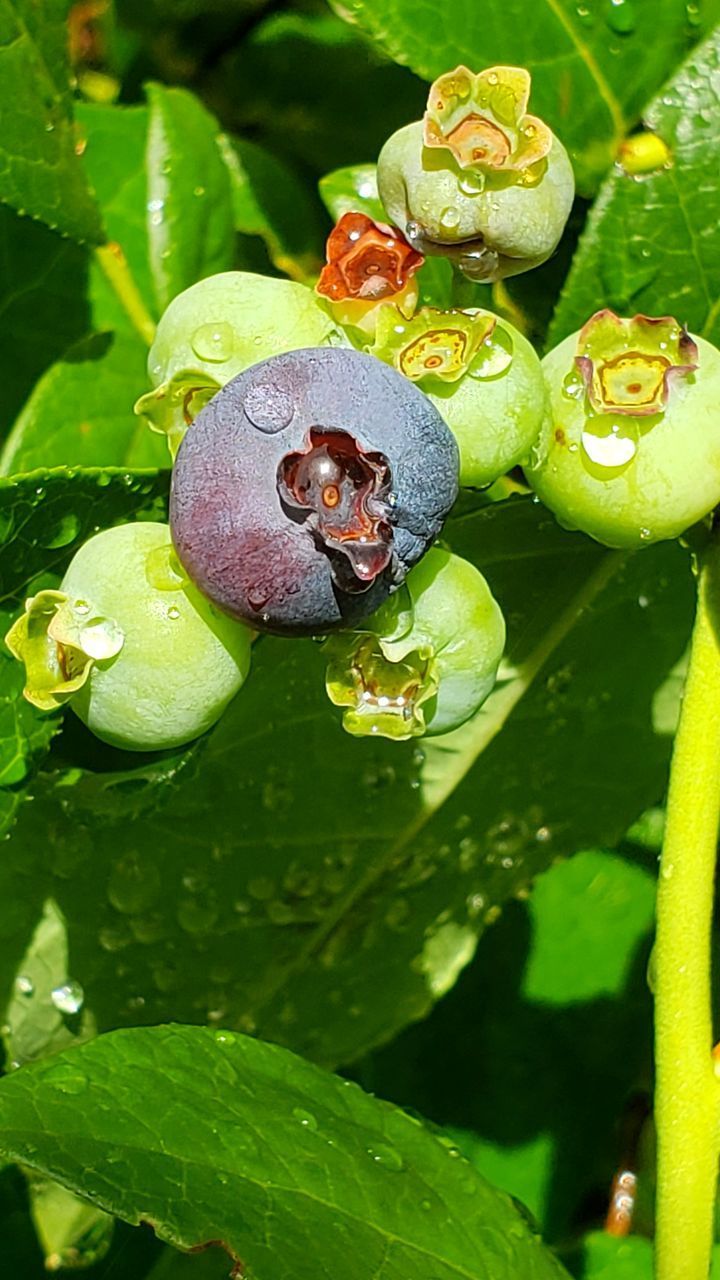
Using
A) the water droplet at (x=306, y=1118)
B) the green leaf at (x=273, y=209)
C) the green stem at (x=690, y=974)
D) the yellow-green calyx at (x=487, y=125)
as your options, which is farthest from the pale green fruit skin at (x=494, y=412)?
the green leaf at (x=273, y=209)

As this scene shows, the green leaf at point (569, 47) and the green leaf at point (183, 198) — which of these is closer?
the green leaf at point (569, 47)

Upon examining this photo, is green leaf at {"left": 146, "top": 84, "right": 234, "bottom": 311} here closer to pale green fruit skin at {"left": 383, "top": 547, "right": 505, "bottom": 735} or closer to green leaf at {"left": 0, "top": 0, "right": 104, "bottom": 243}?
green leaf at {"left": 0, "top": 0, "right": 104, "bottom": 243}

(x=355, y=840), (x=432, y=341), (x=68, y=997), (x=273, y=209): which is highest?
Result: (x=432, y=341)

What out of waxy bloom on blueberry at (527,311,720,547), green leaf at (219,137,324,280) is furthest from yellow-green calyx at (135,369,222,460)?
green leaf at (219,137,324,280)

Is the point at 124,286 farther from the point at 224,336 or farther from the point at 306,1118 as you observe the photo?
the point at 306,1118

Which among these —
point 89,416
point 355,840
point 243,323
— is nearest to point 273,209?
point 89,416

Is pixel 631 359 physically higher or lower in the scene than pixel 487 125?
lower

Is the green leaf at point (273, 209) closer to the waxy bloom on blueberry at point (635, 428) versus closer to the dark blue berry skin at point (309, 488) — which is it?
the waxy bloom on blueberry at point (635, 428)

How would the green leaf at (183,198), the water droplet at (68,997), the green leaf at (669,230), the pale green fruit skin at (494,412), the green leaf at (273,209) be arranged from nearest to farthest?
the pale green fruit skin at (494,412) < the green leaf at (669,230) < the water droplet at (68,997) < the green leaf at (183,198) < the green leaf at (273,209)
